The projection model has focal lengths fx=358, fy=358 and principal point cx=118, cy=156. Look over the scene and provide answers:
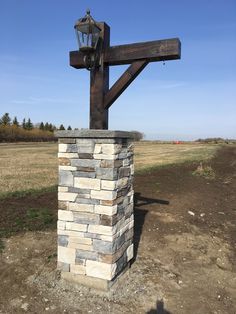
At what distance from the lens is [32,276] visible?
5523 mm

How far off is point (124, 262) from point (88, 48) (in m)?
3.27

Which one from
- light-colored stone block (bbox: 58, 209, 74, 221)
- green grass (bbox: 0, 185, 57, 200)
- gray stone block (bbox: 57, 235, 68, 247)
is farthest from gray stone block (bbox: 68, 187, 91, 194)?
green grass (bbox: 0, 185, 57, 200)

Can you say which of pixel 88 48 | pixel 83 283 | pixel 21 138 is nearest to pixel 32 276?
pixel 83 283

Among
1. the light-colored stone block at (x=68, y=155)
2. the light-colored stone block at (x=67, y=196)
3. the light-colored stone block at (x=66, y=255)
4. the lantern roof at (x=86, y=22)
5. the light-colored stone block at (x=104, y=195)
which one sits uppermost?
the lantern roof at (x=86, y=22)

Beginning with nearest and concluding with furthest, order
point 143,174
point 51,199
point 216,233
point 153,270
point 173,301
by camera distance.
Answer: point 173,301
point 153,270
point 216,233
point 51,199
point 143,174

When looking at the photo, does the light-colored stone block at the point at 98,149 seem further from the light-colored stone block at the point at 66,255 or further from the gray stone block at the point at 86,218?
the light-colored stone block at the point at 66,255

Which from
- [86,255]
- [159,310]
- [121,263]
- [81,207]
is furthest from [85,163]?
[159,310]

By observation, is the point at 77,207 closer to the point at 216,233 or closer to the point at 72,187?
the point at 72,187

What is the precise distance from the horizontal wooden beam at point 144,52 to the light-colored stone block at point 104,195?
1926 millimetres

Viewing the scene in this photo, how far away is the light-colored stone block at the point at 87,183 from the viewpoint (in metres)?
5.04

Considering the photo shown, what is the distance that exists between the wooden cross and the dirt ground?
2445 mm

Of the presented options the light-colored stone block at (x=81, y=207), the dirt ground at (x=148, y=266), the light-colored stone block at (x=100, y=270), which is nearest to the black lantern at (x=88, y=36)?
the light-colored stone block at (x=81, y=207)

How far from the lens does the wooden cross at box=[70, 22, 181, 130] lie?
5.08 meters

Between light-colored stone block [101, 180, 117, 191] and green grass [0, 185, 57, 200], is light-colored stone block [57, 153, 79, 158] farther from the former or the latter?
green grass [0, 185, 57, 200]
